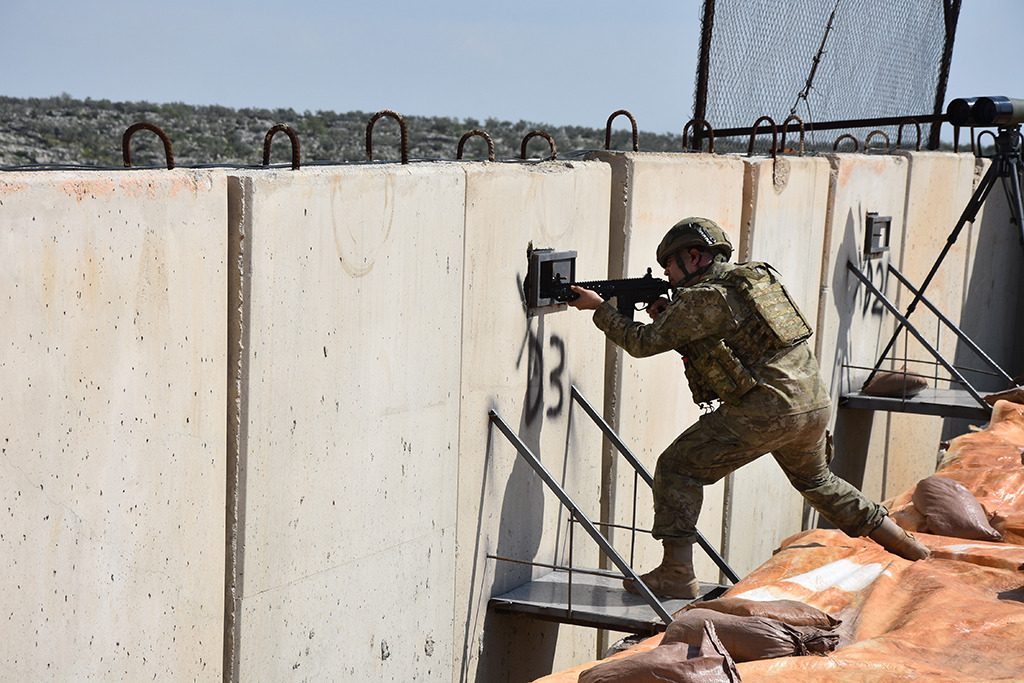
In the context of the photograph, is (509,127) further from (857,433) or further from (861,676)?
(861,676)

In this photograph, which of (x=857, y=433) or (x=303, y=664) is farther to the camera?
(x=857, y=433)

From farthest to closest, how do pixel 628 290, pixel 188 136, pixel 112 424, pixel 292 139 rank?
pixel 188 136
pixel 628 290
pixel 292 139
pixel 112 424

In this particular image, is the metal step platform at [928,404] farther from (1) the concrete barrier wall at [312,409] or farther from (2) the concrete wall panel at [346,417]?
(2) the concrete wall panel at [346,417]

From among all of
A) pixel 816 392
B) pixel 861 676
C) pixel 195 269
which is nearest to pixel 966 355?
pixel 816 392

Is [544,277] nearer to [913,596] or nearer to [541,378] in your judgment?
[541,378]

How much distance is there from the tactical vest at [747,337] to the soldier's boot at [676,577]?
64cm

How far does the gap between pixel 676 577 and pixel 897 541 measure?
0.90 m

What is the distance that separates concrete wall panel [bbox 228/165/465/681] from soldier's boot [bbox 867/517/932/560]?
1.76 m

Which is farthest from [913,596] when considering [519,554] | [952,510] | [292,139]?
[292,139]

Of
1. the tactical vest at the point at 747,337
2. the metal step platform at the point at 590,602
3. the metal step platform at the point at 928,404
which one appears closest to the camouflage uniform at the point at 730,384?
the tactical vest at the point at 747,337

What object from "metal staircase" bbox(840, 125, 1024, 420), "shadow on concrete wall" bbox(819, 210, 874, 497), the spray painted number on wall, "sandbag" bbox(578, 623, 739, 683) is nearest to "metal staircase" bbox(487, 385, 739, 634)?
the spray painted number on wall

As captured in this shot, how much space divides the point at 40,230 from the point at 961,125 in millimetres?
6540

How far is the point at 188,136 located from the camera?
11.9 metres

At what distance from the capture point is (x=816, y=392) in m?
4.60
